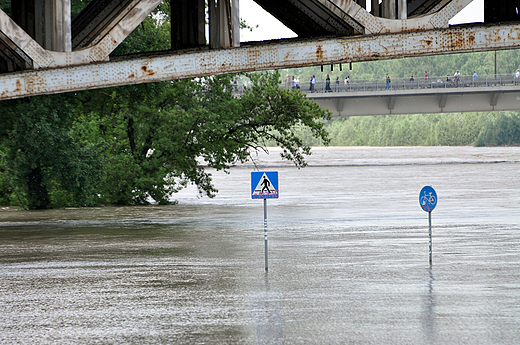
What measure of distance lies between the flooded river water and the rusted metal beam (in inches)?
134

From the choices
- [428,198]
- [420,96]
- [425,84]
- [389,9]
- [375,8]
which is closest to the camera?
[389,9]

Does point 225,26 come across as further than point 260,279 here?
No

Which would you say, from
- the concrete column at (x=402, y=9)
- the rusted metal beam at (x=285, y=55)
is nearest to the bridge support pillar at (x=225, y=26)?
the rusted metal beam at (x=285, y=55)

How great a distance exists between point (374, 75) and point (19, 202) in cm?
14739

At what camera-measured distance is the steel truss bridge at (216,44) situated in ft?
35.1

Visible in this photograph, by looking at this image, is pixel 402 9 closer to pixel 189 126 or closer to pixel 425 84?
pixel 189 126

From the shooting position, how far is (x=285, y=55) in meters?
11.4

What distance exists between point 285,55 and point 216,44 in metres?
1.22

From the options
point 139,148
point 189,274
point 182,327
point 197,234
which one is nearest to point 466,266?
point 189,274

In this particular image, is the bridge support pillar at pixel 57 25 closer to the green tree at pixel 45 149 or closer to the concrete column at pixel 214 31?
the concrete column at pixel 214 31

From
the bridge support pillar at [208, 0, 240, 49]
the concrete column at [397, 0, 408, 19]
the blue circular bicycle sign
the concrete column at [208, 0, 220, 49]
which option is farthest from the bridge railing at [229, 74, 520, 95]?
the concrete column at [397, 0, 408, 19]

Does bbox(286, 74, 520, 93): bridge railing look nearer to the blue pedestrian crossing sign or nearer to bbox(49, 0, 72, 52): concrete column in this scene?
the blue pedestrian crossing sign

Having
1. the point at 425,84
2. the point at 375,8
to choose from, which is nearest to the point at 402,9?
the point at 375,8

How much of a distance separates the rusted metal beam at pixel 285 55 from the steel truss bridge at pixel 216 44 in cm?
2
